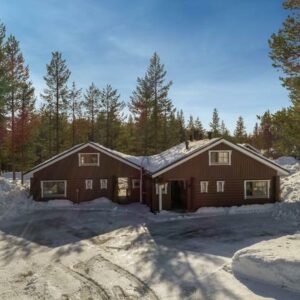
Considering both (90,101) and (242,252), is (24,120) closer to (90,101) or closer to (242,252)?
(90,101)

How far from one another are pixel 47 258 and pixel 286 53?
17099 millimetres

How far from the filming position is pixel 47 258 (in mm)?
14789

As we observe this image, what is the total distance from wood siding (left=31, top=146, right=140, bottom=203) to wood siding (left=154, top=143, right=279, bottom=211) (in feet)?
17.1

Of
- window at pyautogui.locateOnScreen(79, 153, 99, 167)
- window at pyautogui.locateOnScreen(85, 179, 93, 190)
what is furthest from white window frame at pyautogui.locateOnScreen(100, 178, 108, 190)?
window at pyautogui.locateOnScreen(79, 153, 99, 167)

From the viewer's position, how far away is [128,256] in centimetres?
1500

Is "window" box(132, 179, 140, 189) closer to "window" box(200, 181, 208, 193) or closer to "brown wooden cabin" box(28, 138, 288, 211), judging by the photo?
"brown wooden cabin" box(28, 138, 288, 211)

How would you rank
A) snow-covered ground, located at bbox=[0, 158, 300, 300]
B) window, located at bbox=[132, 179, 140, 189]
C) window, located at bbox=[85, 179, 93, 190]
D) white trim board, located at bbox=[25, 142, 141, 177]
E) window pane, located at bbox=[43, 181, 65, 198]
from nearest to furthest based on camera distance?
snow-covered ground, located at bbox=[0, 158, 300, 300]
white trim board, located at bbox=[25, 142, 141, 177]
window pane, located at bbox=[43, 181, 65, 198]
window, located at bbox=[85, 179, 93, 190]
window, located at bbox=[132, 179, 140, 189]

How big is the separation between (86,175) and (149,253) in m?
16.7

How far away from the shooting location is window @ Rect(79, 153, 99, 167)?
102ft

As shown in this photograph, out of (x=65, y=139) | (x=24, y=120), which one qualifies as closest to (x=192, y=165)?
(x=24, y=120)

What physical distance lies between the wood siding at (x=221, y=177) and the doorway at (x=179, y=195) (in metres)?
1.78

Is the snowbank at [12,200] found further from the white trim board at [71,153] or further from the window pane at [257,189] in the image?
the window pane at [257,189]

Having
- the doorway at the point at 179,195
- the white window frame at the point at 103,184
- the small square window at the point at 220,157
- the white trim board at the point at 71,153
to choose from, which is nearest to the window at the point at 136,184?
the white trim board at the point at 71,153

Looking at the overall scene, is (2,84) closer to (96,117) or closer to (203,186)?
(203,186)
